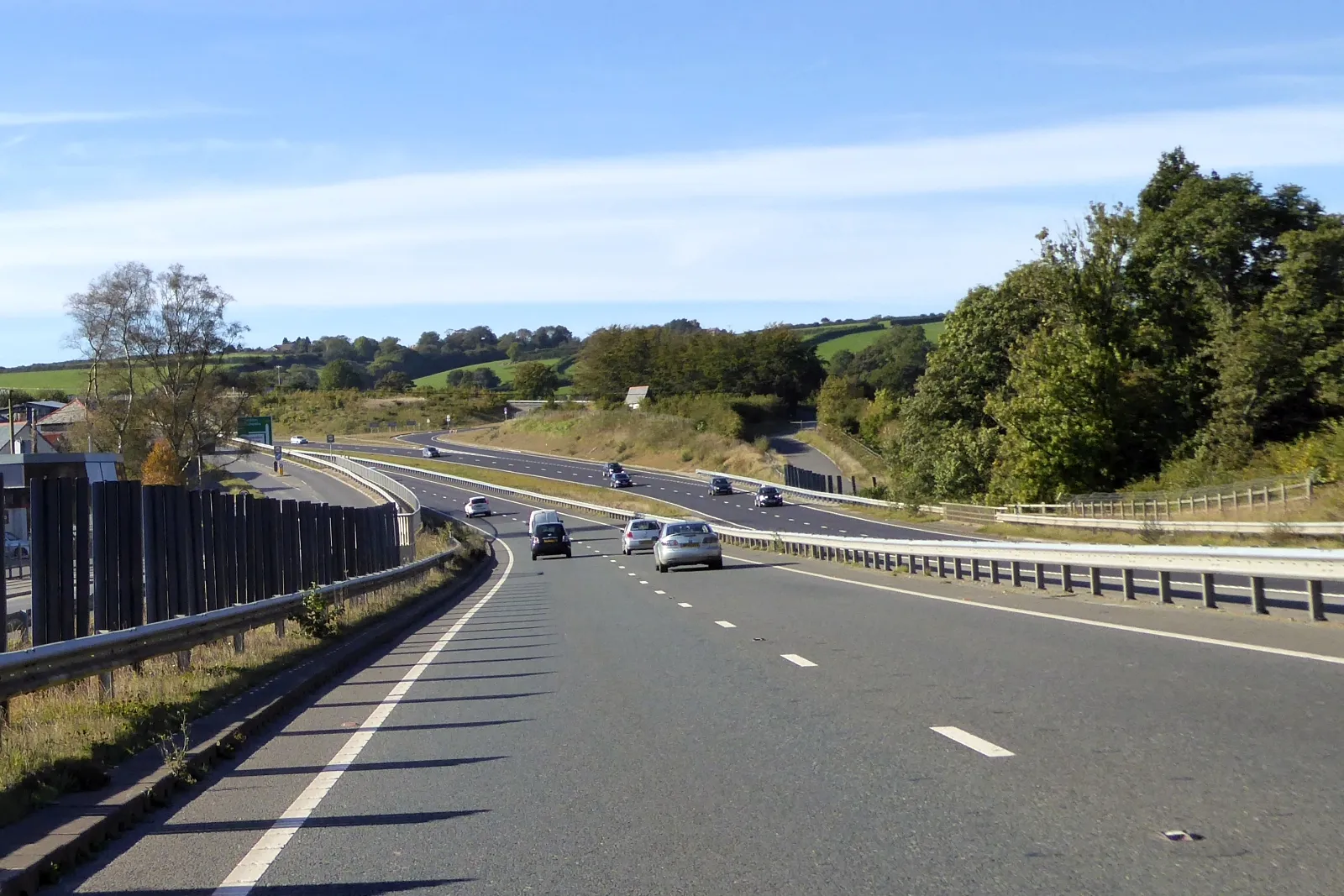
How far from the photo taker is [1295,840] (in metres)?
6.29

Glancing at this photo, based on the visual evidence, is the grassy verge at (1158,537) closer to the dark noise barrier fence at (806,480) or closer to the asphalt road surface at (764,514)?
the asphalt road surface at (764,514)

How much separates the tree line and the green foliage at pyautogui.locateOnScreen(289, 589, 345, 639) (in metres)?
46.8

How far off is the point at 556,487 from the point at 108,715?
320 feet

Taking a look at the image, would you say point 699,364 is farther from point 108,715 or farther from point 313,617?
point 108,715

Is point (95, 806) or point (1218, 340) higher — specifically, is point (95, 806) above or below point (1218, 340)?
below

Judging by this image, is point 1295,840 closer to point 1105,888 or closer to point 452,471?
point 1105,888

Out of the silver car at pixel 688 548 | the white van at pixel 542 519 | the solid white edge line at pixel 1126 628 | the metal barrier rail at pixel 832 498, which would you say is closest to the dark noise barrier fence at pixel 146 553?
the solid white edge line at pixel 1126 628

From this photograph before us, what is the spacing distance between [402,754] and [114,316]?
7481 cm

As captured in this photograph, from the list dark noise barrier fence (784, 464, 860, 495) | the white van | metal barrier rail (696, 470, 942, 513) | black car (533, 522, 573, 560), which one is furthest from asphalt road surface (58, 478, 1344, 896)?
dark noise barrier fence (784, 464, 860, 495)

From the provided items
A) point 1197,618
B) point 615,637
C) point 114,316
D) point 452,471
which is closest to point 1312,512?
point 1197,618

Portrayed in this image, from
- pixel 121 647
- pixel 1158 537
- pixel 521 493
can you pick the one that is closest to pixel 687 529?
pixel 1158 537

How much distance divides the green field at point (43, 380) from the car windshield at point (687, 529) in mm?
138447

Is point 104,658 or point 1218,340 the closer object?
point 104,658

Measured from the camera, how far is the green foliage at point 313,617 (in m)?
18.8
